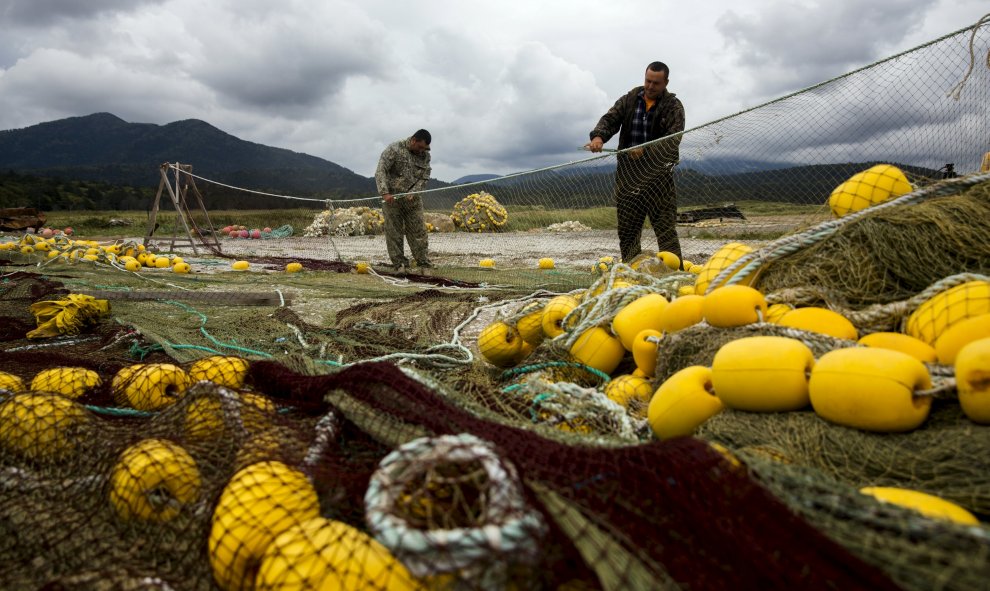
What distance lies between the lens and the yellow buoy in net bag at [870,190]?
2900mm

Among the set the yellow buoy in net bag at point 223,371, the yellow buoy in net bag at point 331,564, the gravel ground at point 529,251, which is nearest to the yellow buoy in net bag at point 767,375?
the yellow buoy in net bag at point 331,564

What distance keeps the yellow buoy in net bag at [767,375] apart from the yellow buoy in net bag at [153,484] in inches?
66.7

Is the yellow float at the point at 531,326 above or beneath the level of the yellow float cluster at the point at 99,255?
above

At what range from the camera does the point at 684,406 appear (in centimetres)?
193

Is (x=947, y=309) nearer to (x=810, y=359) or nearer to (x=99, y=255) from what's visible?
(x=810, y=359)

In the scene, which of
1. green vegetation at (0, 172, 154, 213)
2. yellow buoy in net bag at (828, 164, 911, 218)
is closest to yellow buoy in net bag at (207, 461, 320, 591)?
yellow buoy in net bag at (828, 164, 911, 218)

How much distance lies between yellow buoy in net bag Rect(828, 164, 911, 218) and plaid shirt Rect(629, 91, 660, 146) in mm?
4108

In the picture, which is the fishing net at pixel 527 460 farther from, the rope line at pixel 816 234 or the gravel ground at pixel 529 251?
the gravel ground at pixel 529 251

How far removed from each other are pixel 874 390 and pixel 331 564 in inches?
58.2

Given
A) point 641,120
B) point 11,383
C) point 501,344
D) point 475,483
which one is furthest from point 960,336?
point 641,120

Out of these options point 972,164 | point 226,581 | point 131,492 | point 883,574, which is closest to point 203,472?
point 131,492

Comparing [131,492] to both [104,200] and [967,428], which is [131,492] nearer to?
[967,428]

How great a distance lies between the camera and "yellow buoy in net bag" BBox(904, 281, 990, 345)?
189 cm

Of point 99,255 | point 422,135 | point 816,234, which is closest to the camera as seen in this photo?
point 816,234
